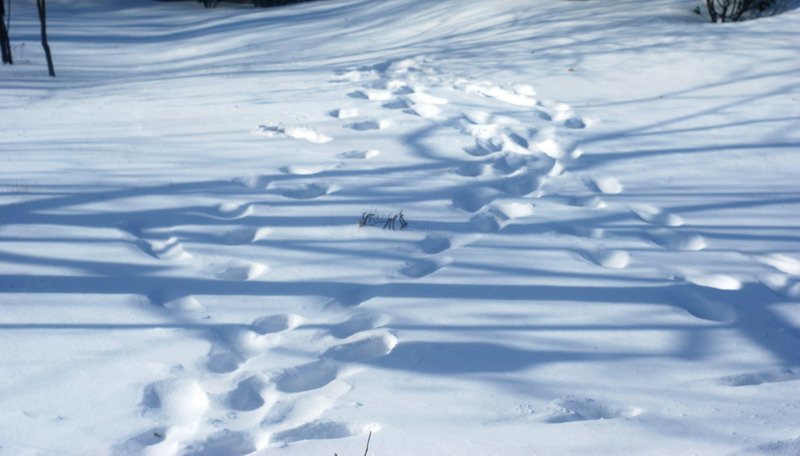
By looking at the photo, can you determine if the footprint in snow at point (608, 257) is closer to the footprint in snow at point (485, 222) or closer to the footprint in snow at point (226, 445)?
the footprint in snow at point (485, 222)

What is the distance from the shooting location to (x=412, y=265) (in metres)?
3.22

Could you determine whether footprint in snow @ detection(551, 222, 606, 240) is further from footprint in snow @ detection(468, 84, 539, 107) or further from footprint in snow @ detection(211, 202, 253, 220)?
footprint in snow @ detection(468, 84, 539, 107)

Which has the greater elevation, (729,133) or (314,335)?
(729,133)

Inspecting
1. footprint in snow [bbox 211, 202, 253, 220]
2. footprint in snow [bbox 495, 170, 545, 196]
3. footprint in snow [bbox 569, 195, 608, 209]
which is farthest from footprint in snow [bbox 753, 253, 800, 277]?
footprint in snow [bbox 211, 202, 253, 220]

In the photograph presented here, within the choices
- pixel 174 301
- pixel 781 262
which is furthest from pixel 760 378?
pixel 174 301

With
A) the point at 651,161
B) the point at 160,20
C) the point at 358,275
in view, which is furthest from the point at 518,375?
the point at 160,20

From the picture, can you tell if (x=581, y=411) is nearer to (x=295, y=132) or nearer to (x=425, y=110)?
(x=295, y=132)

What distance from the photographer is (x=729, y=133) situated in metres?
4.98

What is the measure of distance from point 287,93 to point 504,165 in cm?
279

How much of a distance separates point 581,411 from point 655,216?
1.92 m

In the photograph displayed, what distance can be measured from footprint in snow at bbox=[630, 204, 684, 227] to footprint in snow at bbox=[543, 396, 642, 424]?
1.76 meters

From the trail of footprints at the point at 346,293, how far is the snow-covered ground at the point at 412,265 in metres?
0.01

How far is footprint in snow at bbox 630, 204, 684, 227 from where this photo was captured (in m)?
3.69

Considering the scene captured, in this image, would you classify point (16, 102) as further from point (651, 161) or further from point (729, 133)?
point (729, 133)
